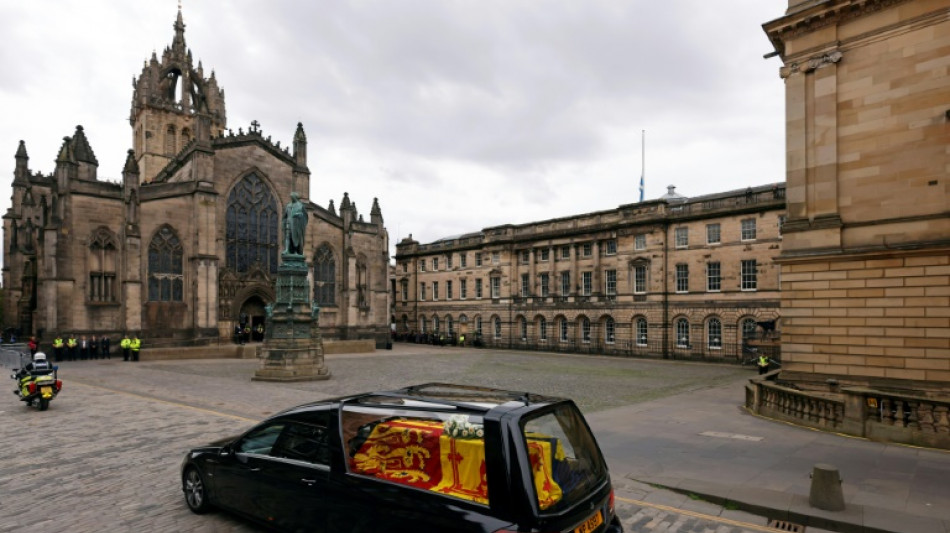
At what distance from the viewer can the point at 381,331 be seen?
1892 inches

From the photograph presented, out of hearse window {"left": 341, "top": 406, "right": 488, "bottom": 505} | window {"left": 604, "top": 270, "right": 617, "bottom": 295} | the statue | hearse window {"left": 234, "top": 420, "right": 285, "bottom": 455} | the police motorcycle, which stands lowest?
the police motorcycle

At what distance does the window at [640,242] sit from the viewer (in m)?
39.9

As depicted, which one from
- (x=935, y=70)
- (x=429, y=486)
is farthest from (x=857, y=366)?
(x=429, y=486)

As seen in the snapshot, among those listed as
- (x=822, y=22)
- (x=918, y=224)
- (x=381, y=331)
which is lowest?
(x=381, y=331)

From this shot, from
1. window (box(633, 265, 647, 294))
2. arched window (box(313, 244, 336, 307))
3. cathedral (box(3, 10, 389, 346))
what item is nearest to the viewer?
cathedral (box(3, 10, 389, 346))

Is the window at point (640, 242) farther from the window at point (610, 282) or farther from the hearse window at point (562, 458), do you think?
the hearse window at point (562, 458)

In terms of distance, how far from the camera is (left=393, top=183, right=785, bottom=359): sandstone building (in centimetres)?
3450

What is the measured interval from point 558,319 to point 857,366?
31.5 m

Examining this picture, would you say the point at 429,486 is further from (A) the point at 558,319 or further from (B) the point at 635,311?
(A) the point at 558,319

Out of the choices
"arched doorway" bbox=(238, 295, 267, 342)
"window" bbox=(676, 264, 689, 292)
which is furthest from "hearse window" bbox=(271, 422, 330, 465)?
"arched doorway" bbox=(238, 295, 267, 342)

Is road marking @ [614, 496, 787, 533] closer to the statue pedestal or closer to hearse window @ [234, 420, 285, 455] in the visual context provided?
hearse window @ [234, 420, 285, 455]

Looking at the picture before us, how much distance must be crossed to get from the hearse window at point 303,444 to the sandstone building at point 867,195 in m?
13.5

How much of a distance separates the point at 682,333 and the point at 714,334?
90.4 inches

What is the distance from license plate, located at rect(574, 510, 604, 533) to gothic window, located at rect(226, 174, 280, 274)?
131ft
